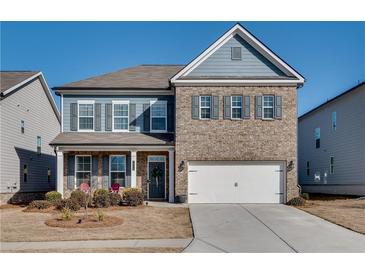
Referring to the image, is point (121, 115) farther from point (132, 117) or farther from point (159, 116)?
point (159, 116)

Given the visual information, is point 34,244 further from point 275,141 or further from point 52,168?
point 52,168

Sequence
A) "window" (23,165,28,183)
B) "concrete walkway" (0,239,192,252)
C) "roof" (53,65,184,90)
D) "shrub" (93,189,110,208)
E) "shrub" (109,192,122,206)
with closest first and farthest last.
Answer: "concrete walkway" (0,239,192,252), "shrub" (93,189,110,208), "shrub" (109,192,122,206), "roof" (53,65,184,90), "window" (23,165,28,183)

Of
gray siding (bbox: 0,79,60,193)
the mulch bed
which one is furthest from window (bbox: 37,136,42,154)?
the mulch bed

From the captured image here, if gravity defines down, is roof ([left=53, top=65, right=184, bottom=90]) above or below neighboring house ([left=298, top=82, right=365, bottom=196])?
above

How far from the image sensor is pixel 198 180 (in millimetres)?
22562

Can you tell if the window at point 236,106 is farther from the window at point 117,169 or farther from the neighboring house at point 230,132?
the window at point 117,169

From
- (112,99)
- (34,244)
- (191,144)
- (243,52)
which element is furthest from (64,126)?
(34,244)

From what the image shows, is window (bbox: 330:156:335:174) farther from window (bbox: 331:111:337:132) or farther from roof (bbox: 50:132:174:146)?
roof (bbox: 50:132:174:146)

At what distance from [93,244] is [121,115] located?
13.1 metres

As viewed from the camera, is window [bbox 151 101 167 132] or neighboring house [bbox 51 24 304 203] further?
window [bbox 151 101 167 132]

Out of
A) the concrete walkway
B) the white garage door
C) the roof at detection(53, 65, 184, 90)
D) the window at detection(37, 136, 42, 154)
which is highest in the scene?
the roof at detection(53, 65, 184, 90)

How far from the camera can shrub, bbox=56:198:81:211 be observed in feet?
62.1

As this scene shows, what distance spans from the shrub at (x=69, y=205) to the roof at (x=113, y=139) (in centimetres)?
416

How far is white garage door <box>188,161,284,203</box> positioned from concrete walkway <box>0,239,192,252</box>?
949 cm
